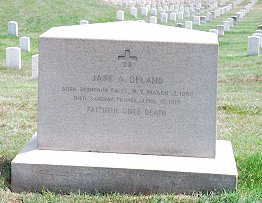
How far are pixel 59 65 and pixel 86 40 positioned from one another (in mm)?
358

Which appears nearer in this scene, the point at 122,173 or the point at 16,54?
the point at 122,173

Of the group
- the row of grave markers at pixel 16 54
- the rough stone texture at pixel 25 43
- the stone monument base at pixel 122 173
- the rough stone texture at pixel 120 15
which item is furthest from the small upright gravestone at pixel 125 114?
the rough stone texture at pixel 120 15

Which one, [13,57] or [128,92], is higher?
[128,92]

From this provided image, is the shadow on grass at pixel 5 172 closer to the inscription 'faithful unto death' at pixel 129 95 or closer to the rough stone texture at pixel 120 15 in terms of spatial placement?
the inscription 'faithful unto death' at pixel 129 95

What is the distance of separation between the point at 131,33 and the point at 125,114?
778 millimetres

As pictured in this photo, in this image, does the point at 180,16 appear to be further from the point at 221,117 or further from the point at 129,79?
the point at 129,79

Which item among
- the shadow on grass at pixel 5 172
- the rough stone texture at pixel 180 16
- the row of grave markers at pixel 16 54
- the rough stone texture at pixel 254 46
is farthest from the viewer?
the rough stone texture at pixel 180 16

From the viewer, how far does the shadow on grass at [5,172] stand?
5.75m

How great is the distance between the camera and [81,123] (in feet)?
19.3

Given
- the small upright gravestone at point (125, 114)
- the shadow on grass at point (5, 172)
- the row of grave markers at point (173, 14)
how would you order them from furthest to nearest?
1. the row of grave markers at point (173, 14)
2. the shadow on grass at point (5, 172)
3. the small upright gravestone at point (125, 114)

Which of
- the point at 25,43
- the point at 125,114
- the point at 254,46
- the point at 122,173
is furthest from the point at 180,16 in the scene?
the point at 122,173

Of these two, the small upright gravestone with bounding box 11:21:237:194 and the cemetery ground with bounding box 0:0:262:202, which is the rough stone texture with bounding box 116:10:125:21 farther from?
the small upright gravestone with bounding box 11:21:237:194

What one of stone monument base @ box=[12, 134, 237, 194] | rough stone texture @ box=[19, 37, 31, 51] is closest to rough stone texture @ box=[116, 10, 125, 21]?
rough stone texture @ box=[19, 37, 31, 51]

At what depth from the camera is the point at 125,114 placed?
581 centimetres
